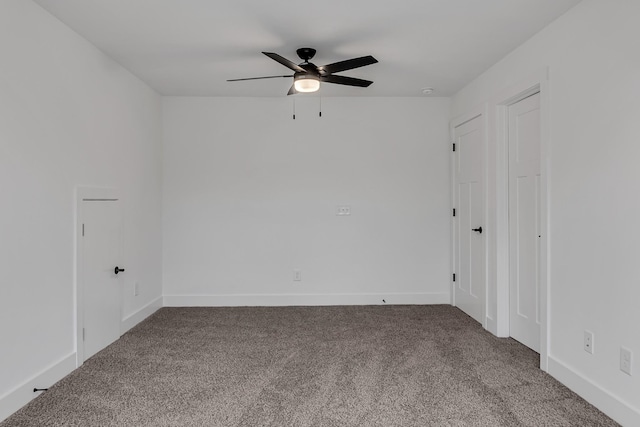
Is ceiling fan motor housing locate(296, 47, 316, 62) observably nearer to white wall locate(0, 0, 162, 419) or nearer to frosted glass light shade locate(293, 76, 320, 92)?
frosted glass light shade locate(293, 76, 320, 92)

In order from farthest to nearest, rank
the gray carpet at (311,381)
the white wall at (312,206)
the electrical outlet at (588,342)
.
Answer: the white wall at (312,206), the electrical outlet at (588,342), the gray carpet at (311,381)

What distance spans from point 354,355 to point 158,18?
275 cm

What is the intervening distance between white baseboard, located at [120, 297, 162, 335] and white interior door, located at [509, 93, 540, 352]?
3.41m

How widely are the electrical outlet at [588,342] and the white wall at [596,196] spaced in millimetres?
33

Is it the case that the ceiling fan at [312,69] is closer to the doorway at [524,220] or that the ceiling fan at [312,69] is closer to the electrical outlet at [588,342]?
the doorway at [524,220]

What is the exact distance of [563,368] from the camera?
2.76m

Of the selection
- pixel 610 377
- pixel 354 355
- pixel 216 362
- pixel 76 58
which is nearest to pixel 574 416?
pixel 610 377

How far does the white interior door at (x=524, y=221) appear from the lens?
329 centimetres

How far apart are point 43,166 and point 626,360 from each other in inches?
139

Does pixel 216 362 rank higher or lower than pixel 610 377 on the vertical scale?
lower

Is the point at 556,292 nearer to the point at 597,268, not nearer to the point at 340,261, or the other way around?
the point at 597,268

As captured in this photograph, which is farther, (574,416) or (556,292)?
(556,292)

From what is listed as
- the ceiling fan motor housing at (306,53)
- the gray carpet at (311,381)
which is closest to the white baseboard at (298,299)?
the gray carpet at (311,381)

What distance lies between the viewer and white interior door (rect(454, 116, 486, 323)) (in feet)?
13.5
